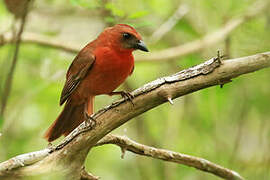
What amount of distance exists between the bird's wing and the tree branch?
0.76 meters

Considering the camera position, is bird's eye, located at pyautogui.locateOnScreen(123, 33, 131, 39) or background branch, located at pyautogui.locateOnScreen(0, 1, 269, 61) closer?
bird's eye, located at pyautogui.locateOnScreen(123, 33, 131, 39)

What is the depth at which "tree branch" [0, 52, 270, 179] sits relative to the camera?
238cm

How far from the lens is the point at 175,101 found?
541cm

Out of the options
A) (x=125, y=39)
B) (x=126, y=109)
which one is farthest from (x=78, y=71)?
(x=126, y=109)

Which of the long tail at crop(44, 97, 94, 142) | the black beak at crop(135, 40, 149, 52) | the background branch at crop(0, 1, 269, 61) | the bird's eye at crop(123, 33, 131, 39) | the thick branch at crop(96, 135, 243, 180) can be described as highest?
the background branch at crop(0, 1, 269, 61)

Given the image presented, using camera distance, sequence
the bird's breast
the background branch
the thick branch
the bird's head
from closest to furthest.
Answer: the thick branch, the bird's breast, the bird's head, the background branch

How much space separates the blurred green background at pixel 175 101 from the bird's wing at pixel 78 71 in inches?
33.7

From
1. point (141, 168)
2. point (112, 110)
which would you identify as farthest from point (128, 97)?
point (141, 168)

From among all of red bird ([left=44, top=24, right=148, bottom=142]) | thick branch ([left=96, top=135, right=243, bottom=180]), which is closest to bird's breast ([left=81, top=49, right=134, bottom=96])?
red bird ([left=44, top=24, right=148, bottom=142])

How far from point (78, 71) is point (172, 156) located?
996 millimetres

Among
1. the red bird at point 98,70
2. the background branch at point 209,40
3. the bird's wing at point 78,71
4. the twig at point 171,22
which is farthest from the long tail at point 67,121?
the twig at point 171,22

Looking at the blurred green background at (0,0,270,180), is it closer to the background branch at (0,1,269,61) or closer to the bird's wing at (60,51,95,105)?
the background branch at (0,1,269,61)

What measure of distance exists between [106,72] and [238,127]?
208 centimetres

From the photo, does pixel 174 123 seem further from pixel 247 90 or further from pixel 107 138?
pixel 107 138
